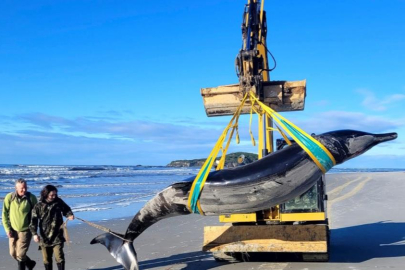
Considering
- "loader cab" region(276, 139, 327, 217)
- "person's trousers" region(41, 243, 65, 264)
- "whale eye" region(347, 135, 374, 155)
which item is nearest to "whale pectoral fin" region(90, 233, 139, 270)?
"person's trousers" region(41, 243, 65, 264)

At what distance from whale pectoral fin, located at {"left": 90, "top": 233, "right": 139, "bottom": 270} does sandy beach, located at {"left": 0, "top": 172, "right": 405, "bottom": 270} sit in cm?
173

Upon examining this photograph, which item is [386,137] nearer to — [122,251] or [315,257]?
[315,257]

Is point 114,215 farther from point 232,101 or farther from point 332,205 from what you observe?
point 232,101

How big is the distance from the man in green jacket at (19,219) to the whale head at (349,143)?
533 centimetres

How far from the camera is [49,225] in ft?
26.7

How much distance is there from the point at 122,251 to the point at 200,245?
440 cm

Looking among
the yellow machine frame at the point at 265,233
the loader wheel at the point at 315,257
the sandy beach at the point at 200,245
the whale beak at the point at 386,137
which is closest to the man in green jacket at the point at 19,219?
the sandy beach at the point at 200,245

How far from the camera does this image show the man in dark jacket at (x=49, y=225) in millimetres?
8133

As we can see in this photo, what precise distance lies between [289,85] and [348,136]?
2200mm

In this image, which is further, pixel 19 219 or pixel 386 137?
pixel 19 219

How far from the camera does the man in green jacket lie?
8695 mm

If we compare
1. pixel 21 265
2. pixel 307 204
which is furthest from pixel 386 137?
pixel 21 265

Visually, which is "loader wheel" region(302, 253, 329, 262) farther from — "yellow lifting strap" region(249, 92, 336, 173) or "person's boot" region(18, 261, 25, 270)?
"person's boot" region(18, 261, 25, 270)

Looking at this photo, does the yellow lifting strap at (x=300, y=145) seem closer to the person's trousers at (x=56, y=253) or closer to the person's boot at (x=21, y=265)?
the person's trousers at (x=56, y=253)
